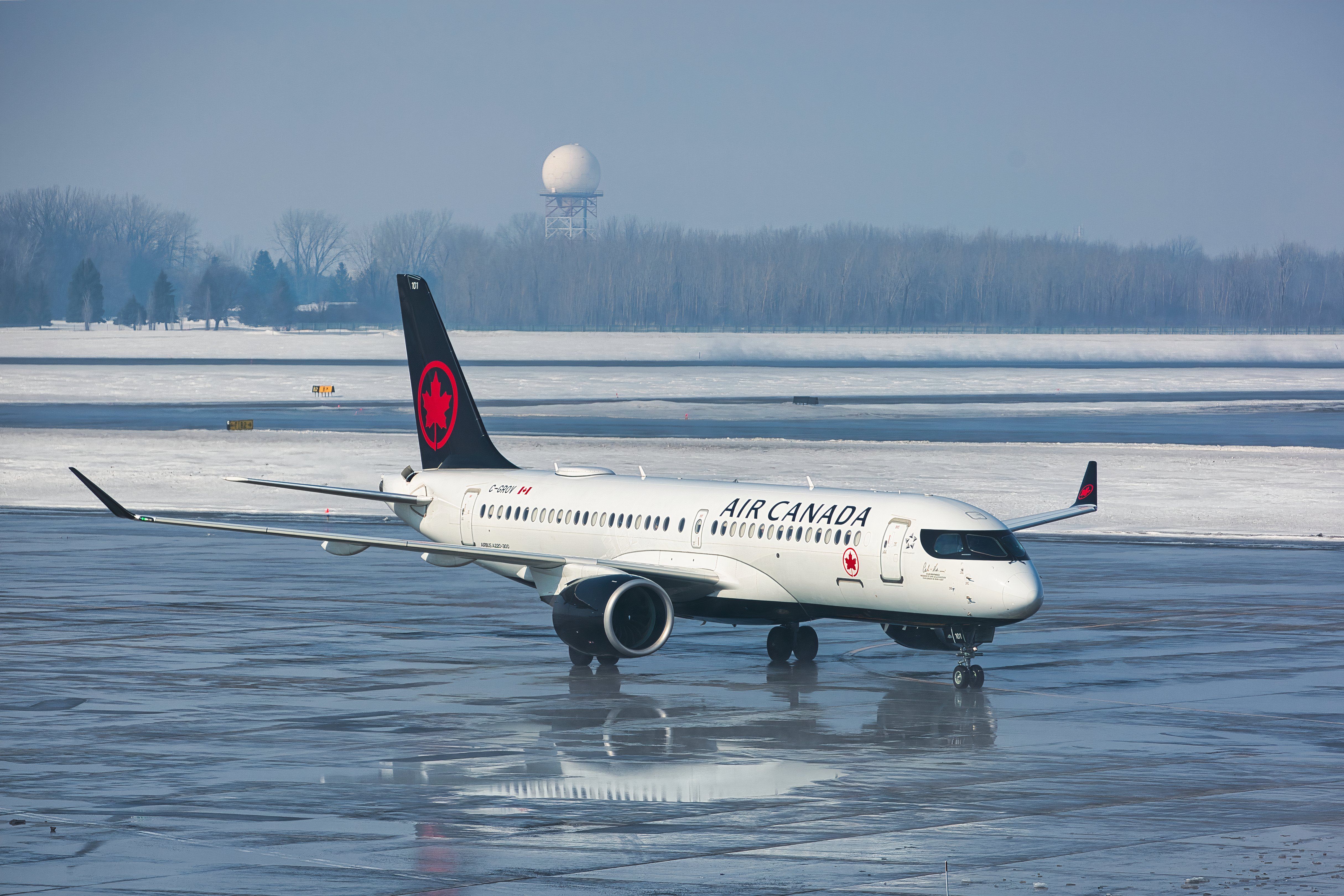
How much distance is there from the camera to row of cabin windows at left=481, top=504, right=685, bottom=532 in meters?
35.8

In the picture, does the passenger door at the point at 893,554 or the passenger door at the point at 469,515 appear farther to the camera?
the passenger door at the point at 469,515

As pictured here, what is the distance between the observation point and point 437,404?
4178 centimetres

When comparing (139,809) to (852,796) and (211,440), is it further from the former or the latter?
(211,440)

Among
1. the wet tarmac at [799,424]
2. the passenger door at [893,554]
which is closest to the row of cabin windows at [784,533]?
the passenger door at [893,554]

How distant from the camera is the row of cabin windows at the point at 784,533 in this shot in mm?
32875

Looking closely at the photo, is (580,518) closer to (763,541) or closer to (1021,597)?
(763,541)

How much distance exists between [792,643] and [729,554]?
256 cm

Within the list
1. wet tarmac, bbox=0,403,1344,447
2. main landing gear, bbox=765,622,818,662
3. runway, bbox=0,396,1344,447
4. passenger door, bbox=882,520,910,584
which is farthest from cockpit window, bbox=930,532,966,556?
runway, bbox=0,396,1344,447

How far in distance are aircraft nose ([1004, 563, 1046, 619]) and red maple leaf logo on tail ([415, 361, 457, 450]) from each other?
15.5 meters

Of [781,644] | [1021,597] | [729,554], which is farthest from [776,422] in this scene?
[1021,597]

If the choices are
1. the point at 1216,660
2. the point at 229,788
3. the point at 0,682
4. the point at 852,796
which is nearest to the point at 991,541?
the point at 1216,660

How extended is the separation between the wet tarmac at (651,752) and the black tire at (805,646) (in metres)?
0.39

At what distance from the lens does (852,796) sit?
23672mm
